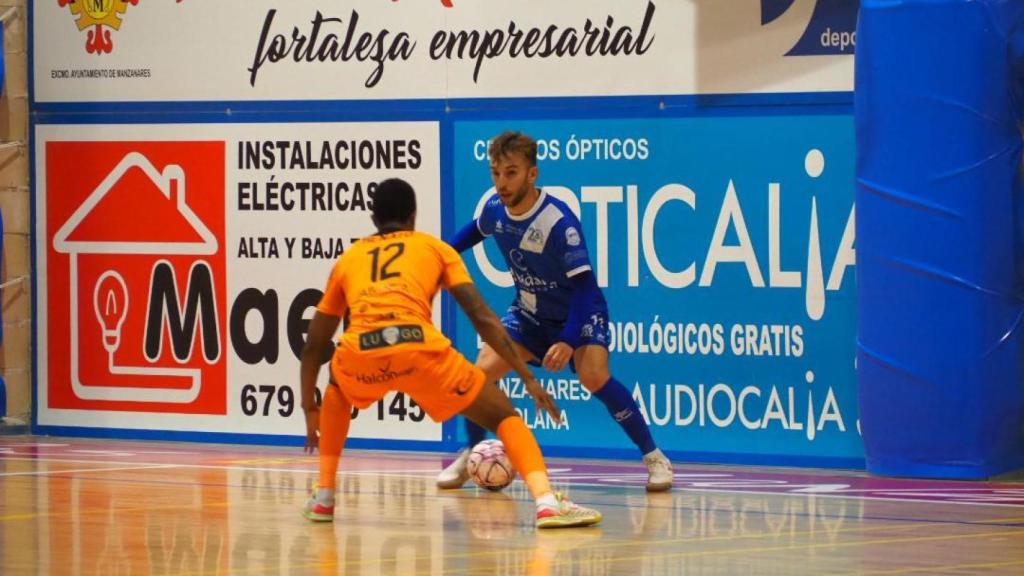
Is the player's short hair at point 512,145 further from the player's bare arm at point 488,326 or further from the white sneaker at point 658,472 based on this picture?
the white sneaker at point 658,472

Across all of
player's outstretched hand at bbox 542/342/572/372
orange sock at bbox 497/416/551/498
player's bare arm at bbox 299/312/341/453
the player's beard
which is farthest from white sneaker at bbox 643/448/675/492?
player's bare arm at bbox 299/312/341/453

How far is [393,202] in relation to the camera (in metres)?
10.8

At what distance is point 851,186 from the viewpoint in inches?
560

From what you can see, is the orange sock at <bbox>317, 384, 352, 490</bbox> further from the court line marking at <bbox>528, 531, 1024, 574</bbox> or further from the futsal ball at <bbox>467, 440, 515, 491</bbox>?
the court line marking at <bbox>528, 531, 1024, 574</bbox>

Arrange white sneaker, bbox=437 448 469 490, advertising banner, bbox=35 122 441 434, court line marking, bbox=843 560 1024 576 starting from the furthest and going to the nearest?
advertising banner, bbox=35 122 441 434 < white sneaker, bbox=437 448 469 490 < court line marking, bbox=843 560 1024 576

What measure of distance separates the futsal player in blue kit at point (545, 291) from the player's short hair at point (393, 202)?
1489 mm

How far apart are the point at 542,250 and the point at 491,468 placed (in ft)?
4.33

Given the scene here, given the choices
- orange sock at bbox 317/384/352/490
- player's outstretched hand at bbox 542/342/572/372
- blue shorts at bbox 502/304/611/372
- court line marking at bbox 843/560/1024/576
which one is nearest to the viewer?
court line marking at bbox 843/560/1024/576

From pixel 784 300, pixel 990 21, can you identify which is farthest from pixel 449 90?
pixel 990 21

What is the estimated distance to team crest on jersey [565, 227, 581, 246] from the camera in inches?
486

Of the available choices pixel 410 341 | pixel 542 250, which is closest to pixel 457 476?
pixel 542 250

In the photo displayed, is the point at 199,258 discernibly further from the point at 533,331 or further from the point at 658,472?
the point at 658,472

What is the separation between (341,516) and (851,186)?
15.1 ft

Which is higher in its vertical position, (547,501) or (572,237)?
(572,237)
